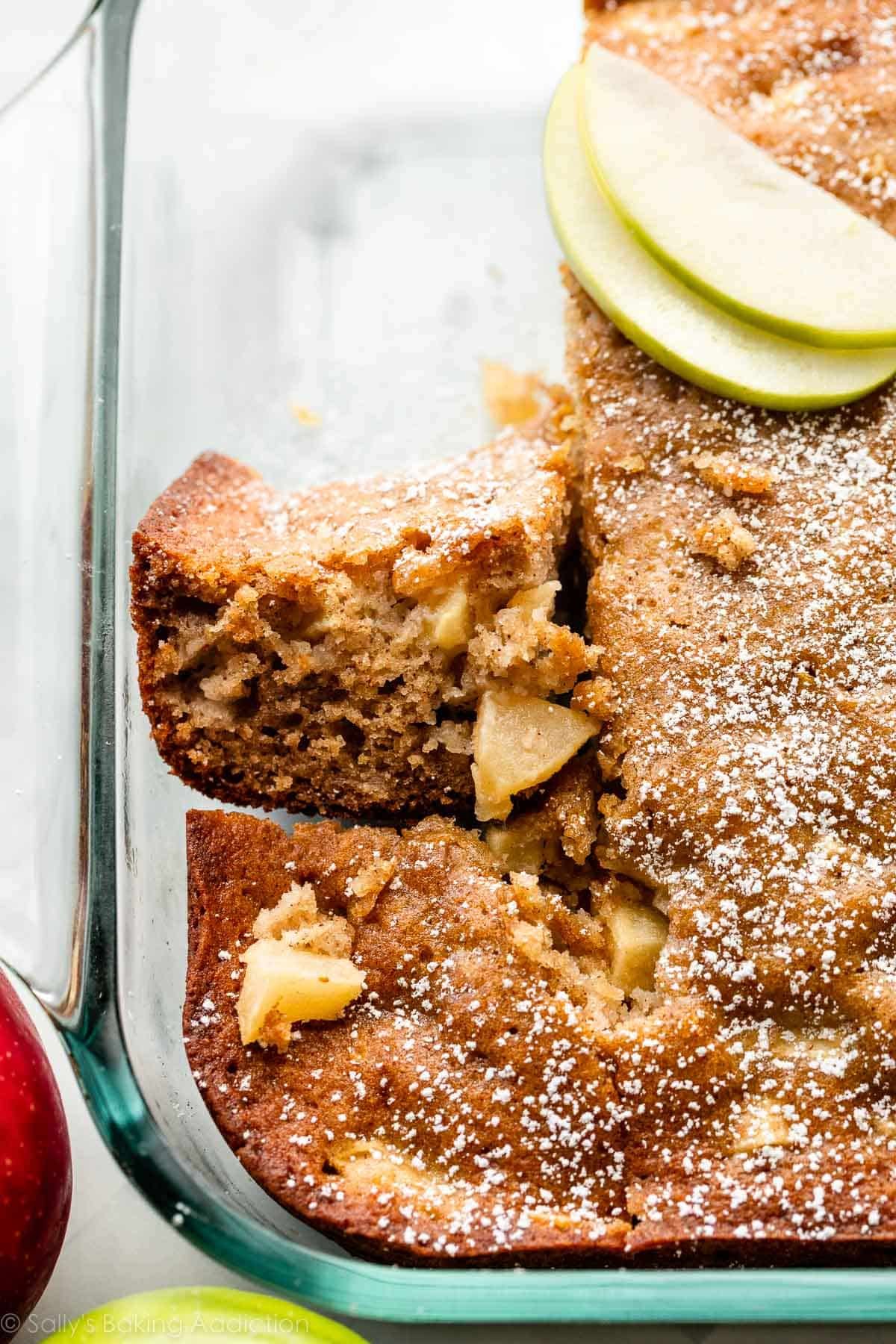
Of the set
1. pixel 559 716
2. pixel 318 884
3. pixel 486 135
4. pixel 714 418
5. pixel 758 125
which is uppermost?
pixel 758 125

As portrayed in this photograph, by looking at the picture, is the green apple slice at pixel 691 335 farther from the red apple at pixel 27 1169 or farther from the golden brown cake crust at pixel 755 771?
the red apple at pixel 27 1169

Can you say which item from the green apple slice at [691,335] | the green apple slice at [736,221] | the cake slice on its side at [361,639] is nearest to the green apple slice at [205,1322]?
the cake slice on its side at [361,639]

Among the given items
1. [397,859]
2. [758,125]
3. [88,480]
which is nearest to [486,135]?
[758,125]

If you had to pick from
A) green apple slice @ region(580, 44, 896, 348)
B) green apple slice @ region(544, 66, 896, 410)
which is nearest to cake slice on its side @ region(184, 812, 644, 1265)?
green apple slice @ region(544, 66, 896, 410)

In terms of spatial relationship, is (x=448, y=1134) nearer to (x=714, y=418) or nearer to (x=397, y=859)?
(x=397, y=859)

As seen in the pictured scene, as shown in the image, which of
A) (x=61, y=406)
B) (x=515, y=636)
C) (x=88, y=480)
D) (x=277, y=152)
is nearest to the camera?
(x=515, y=636)

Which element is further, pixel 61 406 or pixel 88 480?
pixel 61 406
